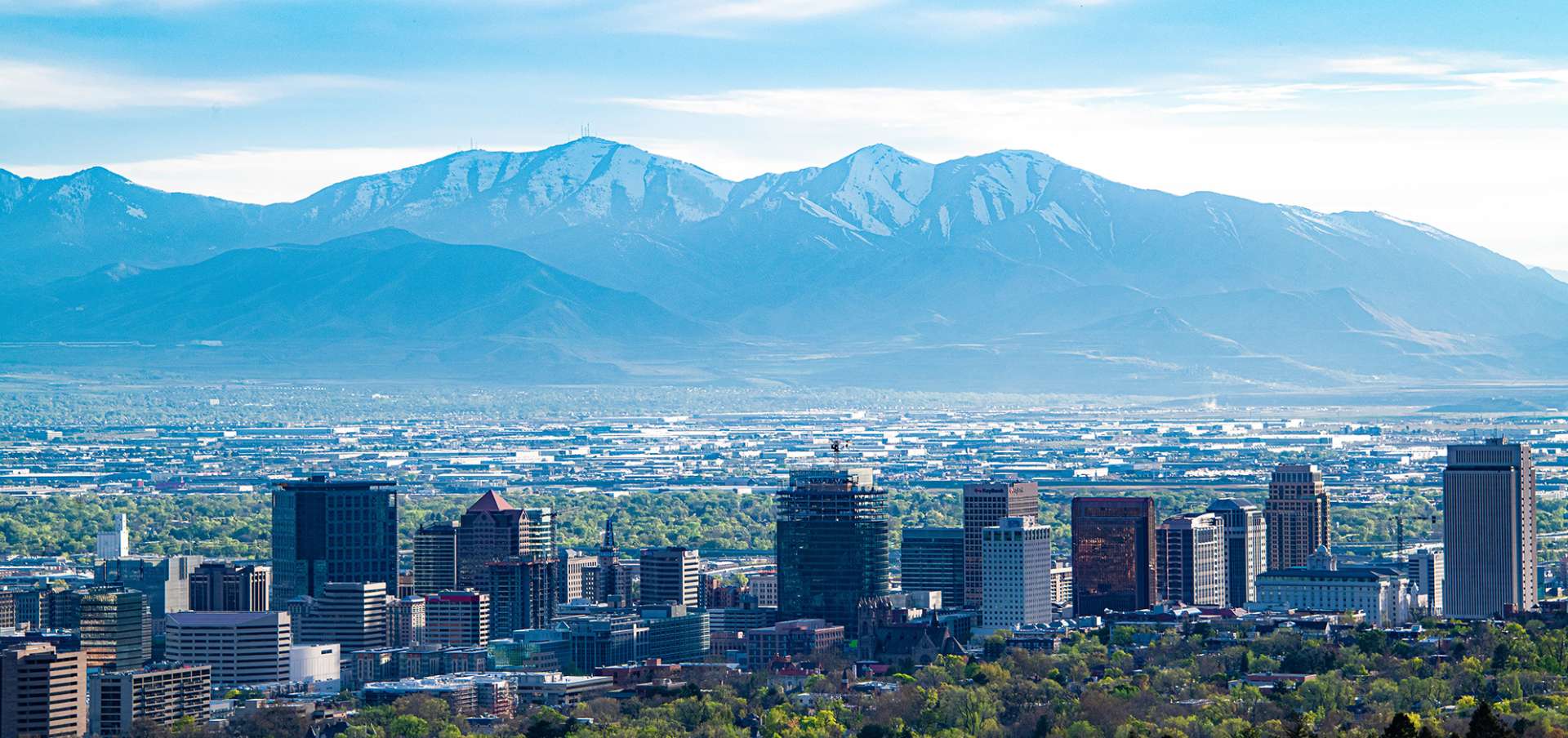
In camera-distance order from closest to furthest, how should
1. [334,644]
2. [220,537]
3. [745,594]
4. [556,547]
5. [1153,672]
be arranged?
[1153,672] → [334,644] → [745,594] → [556,547] → [220,537]

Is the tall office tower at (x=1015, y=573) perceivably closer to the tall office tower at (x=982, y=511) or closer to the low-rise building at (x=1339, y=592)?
the tall office tower at (x=982, y=511)

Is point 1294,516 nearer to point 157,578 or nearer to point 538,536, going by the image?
point 538,536

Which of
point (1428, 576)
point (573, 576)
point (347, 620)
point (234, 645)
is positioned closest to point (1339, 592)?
point (1428, 576)

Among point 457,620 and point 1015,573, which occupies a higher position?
point 1015,573

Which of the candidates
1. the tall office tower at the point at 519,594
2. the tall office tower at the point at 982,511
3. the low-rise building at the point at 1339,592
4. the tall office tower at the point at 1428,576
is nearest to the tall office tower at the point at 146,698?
the tall office tower at the point at 519,594

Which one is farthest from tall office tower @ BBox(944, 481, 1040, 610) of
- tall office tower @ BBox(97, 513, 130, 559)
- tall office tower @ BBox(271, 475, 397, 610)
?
tall office tower @ BBox(97, 513, 130, 559)

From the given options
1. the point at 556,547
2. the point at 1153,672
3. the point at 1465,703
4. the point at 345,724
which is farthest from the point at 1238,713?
the point at 556,547

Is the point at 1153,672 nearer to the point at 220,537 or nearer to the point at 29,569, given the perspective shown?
the point at 29,569
